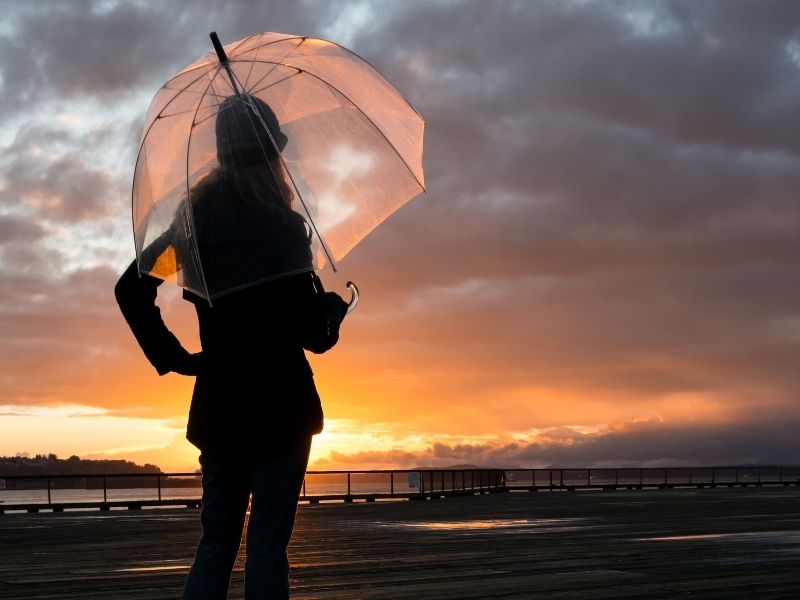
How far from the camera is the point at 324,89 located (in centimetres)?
538

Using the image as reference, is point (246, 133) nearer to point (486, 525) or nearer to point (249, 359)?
point (249, 359)

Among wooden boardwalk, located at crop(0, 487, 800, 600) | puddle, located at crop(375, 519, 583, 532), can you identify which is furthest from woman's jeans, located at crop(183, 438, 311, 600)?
puddle, located at crop(375, 519, 583, 532)

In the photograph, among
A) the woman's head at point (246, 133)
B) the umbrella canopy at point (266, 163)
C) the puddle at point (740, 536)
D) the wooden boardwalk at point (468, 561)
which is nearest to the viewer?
the umbrella canopy at point (266, 163)

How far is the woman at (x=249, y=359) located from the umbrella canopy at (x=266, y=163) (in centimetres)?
1

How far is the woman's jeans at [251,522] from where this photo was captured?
13.0ft

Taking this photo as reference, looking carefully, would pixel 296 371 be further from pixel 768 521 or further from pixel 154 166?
pixel 768 521

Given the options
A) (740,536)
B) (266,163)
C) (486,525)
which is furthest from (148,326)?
(486,525)

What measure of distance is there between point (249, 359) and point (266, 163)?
34.4 inches

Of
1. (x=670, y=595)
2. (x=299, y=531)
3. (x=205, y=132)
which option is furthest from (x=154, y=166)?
(x=299, y=531)

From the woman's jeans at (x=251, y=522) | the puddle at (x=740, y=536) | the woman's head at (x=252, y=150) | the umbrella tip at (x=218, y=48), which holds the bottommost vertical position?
the puddle at (x=740, y=536)

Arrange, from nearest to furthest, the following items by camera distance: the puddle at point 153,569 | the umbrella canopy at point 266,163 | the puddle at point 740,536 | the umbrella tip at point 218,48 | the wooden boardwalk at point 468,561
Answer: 1. the umbrella canopy at point 266,163
2. the umbrella tip at point 218,48
3. the wooden boardwalk at point 468,561
4. the puddle at point 153,569
5. the puddle at point 740,536

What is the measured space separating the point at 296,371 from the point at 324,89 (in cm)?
190

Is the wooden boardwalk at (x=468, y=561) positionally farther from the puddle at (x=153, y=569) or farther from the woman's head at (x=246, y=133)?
the woman's head at (x=246, y=133)

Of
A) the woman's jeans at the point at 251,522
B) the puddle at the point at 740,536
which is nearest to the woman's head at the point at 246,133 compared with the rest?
the woman's jeans at the point at 251,522
